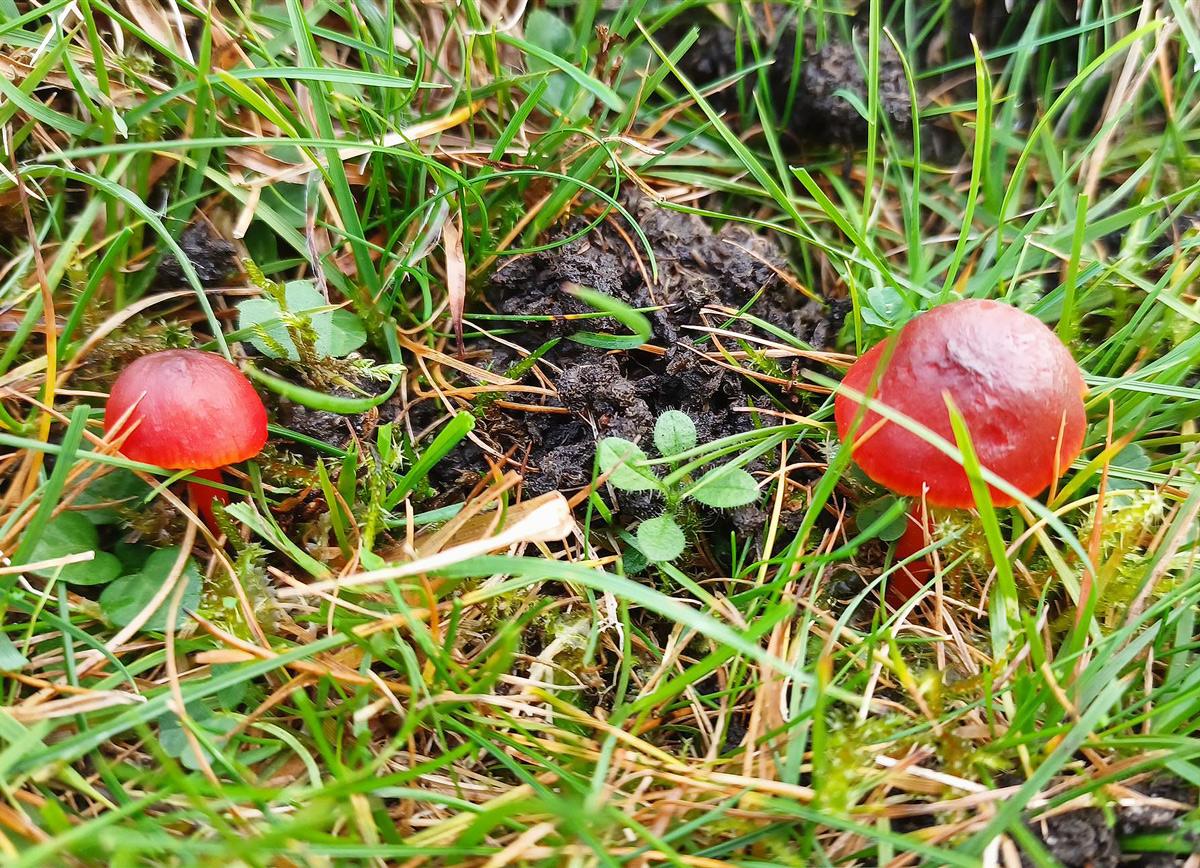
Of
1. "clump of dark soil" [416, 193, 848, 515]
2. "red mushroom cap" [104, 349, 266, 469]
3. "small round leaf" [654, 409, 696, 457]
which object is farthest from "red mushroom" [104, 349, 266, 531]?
"small round leaf" [654, 409, 696, 457]

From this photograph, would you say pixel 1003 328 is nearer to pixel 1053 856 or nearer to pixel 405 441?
pixel 1053 856

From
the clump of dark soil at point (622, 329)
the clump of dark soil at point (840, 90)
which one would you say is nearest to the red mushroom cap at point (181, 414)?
the clump of dark soil at point (622, 329)

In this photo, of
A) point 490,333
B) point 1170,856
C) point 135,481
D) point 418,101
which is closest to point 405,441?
point 490,333

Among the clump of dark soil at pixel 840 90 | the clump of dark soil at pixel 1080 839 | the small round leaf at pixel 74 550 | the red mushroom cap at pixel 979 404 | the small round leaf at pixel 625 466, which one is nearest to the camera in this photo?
the clump of dark soil at pixel 1080 839

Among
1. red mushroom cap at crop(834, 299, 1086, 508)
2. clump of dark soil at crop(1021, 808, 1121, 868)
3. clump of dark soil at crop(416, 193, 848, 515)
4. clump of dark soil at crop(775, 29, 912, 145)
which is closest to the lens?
clump of dark soil at crop(1021, 808, 1121, 868)

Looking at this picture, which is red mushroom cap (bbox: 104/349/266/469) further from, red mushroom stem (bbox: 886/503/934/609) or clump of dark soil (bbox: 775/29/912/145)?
clump of dark soil (bbox: 775/29/912/145)

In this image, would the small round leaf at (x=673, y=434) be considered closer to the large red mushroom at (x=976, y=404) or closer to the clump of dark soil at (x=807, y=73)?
the large red mushroom at (x=976, y=404)
